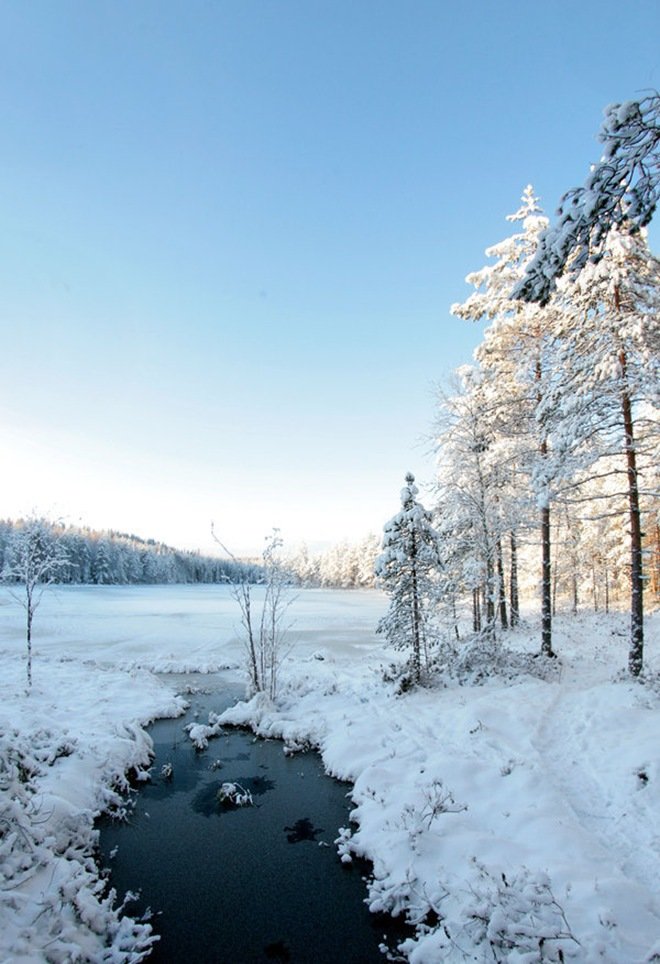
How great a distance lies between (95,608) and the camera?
165ft

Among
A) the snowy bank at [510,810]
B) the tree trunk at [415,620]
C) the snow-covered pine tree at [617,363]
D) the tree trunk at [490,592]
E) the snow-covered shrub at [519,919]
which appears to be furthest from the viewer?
the tree trunk at [490,592]

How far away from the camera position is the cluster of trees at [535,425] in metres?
12.0

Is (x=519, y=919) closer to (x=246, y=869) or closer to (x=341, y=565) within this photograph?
(x=246, y=869)

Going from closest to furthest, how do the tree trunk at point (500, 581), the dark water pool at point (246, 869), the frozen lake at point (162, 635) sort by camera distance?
the dark water pool at point (246, 869) < the tree trunk at point (500, 581) < the frozen lake at point (162, 635)

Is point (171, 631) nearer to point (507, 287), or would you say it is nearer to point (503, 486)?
point (503, 486)

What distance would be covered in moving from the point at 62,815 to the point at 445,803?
20.8ft

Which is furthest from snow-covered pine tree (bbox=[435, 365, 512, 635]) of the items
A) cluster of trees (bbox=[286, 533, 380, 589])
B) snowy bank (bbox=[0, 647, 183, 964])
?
cluster of trees (bbox=[286, 533, 380, 589])

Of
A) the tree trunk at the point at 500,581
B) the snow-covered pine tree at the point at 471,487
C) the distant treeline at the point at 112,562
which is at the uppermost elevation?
the snow-covered pine tree at the point at 471,487

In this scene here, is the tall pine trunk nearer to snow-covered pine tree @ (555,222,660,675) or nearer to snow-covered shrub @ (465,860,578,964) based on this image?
snow-covered pine tree @ (555,222,660,675)

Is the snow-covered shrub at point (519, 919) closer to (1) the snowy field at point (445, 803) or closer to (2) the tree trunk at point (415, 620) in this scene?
(1) the snowy field at point (445, 803)

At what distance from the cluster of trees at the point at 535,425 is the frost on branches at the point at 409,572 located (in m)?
0.04

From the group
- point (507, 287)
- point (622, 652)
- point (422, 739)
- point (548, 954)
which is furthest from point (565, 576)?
point (548, 954)

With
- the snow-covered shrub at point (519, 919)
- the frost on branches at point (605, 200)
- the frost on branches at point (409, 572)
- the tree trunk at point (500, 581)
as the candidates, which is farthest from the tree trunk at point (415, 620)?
the frost on branches at point (605, 200)

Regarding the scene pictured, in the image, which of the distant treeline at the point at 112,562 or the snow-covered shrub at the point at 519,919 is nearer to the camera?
the snow-covered shrub at the point at 519,919
